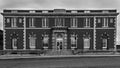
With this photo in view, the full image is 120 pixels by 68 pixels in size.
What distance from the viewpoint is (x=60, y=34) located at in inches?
1428

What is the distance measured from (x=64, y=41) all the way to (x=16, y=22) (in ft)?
47.9

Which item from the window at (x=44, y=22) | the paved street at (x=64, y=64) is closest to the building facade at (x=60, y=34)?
the window at (x=44, y=22)

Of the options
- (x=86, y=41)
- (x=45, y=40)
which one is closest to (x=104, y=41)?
(x=86, y=41)

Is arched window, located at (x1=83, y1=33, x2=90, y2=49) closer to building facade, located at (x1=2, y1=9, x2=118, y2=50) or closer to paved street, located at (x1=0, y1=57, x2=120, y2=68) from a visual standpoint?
building facade, located at (x1=2, y1=9, x2=118, y2=50)

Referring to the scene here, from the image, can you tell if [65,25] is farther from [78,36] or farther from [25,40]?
[25,40]

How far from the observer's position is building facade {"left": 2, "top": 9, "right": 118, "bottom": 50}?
36.7m

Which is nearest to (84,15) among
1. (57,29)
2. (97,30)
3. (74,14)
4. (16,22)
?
(74,14)

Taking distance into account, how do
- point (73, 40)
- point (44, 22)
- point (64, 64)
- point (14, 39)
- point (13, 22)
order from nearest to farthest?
point (64, 64) < point (14, 39) < point (73, 40) < point (13, 22) < point (44, 22)

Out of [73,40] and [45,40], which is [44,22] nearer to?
[45,40]

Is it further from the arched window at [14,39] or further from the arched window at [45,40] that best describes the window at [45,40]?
the arched window at [14,39]

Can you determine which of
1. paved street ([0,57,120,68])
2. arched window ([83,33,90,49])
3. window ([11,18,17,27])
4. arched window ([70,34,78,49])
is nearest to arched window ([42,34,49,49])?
arched window ([70,34,78,49])

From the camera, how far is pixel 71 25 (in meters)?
37.3

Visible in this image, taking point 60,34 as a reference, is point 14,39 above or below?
below

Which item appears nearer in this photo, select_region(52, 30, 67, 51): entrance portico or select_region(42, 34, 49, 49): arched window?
select_region(52, 30, 67, 51): entrance portico
